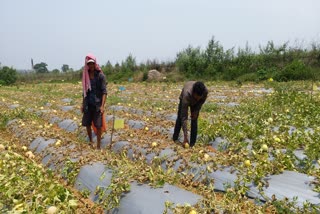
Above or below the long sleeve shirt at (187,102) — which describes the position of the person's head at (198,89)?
above

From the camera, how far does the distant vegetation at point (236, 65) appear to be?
56.2ft

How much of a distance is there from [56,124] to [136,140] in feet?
11.0

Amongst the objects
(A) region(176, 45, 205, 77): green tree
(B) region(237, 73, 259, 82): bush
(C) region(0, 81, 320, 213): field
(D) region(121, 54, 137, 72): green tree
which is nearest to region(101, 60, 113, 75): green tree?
(D) region(121, 54, 137, 72): green tree

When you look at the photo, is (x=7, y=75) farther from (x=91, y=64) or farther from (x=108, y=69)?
(x=91, y=64)

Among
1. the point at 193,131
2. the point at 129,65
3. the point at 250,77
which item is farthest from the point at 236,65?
the point at 193,131

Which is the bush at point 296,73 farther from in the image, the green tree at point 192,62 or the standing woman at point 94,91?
the standing woman at point 94,91

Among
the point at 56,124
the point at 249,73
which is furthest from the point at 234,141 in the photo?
the point at 249,73

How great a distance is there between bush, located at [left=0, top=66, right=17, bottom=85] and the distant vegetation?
8.62m

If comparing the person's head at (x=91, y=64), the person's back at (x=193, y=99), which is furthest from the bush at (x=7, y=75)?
the person's back at (x=193, y=99)

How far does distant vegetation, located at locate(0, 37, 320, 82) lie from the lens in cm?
1714

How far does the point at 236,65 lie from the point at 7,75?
1885 cm

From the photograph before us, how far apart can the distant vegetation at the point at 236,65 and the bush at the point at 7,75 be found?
28.3ft

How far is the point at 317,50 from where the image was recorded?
62.2 ft

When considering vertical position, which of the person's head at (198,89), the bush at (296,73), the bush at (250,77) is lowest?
the bush at (250,77)
